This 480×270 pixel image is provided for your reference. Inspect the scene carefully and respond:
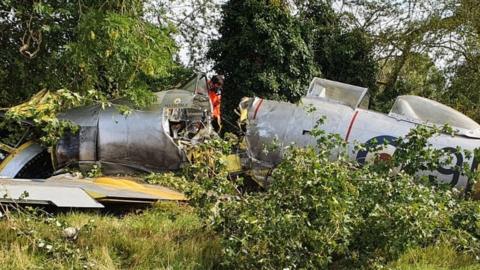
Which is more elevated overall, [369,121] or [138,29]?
[138,29]

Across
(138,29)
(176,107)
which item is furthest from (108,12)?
(176,107)

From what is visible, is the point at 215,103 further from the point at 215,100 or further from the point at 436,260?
the point at 436,260

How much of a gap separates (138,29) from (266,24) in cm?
825

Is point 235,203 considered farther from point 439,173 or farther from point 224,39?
point 224,39

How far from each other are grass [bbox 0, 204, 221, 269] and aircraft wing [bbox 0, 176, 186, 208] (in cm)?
41

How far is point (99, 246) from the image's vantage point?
15.3ft

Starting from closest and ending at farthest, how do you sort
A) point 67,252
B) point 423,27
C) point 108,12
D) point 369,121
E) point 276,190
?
1. point 67,252
2. point 276,190
3. point 108,12
4. point 369,121
5. point 423,27

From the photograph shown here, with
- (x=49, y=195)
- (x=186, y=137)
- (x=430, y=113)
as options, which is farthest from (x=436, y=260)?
(x=186, y=137)

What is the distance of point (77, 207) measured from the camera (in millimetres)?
5793

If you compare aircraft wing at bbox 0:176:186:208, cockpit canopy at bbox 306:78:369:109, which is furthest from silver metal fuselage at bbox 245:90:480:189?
aircraft wing at bbox 0:176:186:208

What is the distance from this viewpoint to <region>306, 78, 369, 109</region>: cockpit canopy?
9430 mm

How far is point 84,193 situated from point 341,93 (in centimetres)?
517

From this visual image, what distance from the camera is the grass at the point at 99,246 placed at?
4293 mm

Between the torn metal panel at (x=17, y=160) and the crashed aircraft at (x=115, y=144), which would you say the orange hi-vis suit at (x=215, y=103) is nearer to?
the crashed aircraft at (x=115, y=144)
